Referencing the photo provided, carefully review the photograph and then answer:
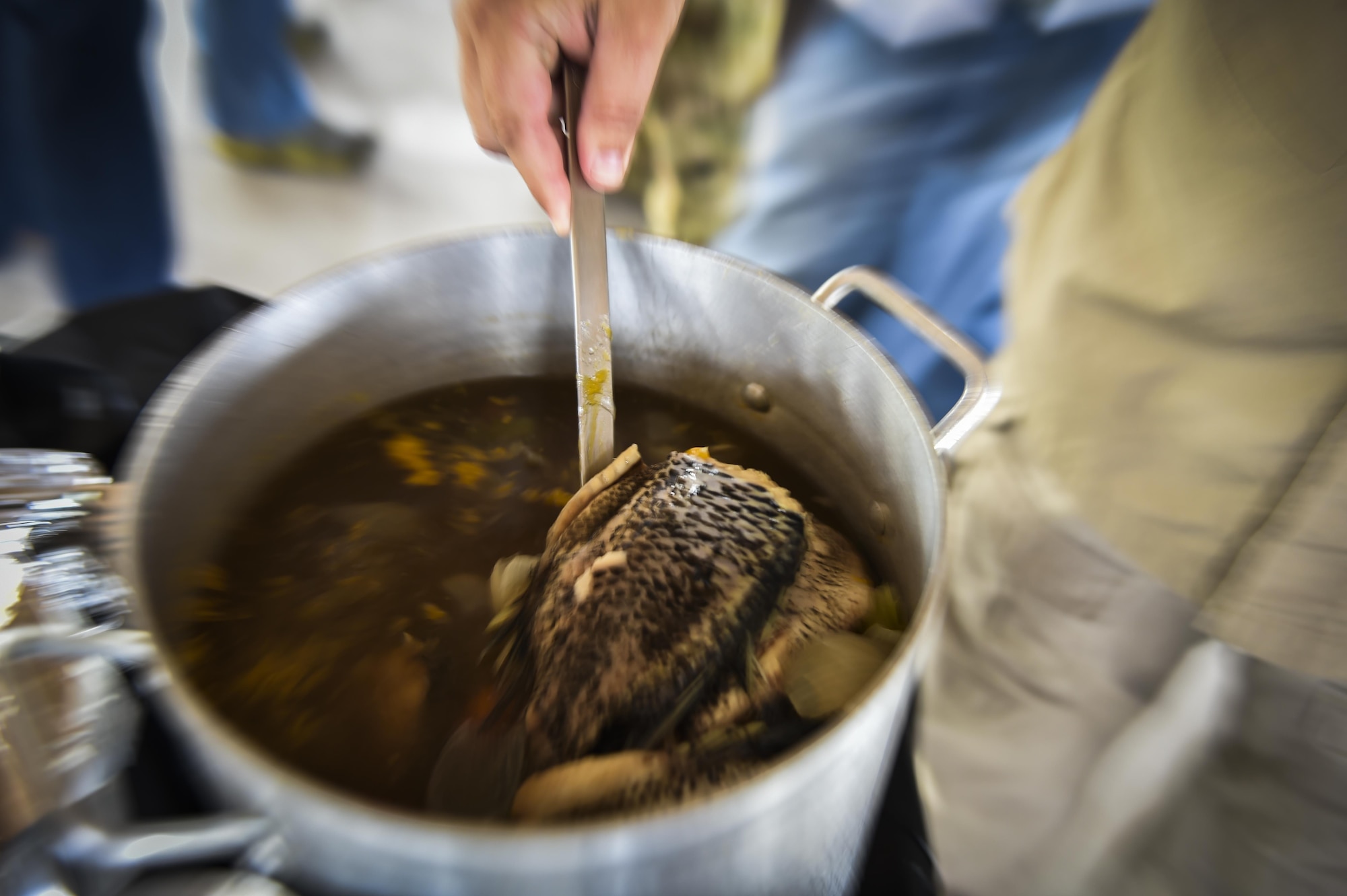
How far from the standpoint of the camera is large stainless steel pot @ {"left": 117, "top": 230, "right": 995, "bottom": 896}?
292mm

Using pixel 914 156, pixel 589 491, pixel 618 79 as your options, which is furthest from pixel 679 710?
pixel 914 156

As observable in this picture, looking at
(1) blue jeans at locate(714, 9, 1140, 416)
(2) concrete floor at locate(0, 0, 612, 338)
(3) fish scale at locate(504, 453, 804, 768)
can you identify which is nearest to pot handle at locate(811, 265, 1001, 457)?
(3) fish scale at locate(504, 453, 804, 768)

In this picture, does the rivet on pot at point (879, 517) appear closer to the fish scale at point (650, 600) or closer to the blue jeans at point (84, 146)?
the fish scale at point (650, 600)

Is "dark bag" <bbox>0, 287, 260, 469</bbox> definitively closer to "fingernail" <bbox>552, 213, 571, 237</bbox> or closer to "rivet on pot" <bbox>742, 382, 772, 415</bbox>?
"fingernail" <bbox>552, 213, 571, 237</bbox>

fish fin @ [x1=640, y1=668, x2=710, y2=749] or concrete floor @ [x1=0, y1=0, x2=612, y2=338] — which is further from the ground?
concrete floor @ [x1=0, y1=0, x2=612, y2=338]

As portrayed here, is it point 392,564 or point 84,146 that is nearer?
point 392,564

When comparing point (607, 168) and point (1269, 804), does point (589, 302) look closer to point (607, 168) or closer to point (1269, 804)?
point (607, 168)

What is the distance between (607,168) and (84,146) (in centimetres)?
127

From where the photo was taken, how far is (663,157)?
1.26m

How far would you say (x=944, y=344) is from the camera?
59cm

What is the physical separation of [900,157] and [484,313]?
780 mm

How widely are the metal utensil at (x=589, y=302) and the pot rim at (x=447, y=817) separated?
0.69ft

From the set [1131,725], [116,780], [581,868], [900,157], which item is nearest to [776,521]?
[581,868]

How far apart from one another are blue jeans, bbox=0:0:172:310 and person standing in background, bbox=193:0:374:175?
0.36ft
